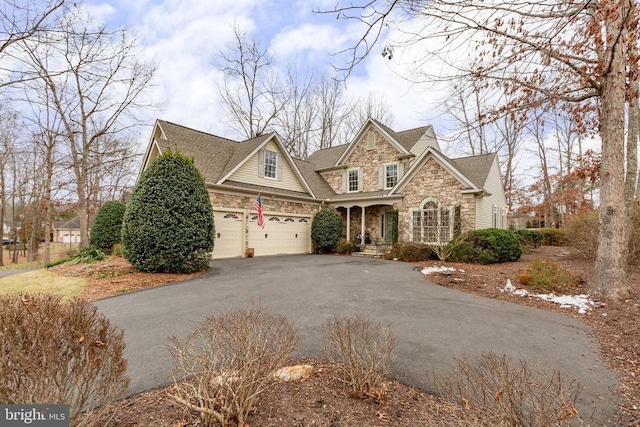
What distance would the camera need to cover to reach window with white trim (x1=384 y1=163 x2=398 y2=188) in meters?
17.6

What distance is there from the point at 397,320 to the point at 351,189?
48.4 feet

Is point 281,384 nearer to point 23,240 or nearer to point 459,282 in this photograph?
point 459,282

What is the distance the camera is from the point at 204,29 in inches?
367

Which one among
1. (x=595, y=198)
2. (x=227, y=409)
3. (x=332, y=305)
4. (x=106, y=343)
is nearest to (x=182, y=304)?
(x=332, y=305)

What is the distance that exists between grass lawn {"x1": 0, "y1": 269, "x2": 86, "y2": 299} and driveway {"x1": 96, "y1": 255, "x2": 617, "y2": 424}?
1.85 meters

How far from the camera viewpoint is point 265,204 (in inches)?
596

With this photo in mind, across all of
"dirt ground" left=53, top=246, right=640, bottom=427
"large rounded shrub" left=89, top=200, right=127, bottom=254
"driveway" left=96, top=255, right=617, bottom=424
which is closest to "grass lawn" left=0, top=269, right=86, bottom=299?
"driveway" left=96, top=255, right=617, bottom=424

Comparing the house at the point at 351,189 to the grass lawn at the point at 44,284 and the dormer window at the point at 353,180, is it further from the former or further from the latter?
the grass lawn at the point at 44,284

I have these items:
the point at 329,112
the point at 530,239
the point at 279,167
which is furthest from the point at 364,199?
the point at 329,112

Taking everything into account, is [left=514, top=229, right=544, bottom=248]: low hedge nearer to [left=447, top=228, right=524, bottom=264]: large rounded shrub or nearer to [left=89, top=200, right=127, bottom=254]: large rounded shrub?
[left=447, top=228, right=524, bottom=264]: large rounded shrub

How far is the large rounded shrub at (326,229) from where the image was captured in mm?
16750

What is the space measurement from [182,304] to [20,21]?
598cm

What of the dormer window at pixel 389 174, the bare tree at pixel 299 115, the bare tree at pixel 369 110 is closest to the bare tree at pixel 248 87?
the bare tree at pixel 299 115

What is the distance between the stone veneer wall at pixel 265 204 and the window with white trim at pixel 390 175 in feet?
15.0
